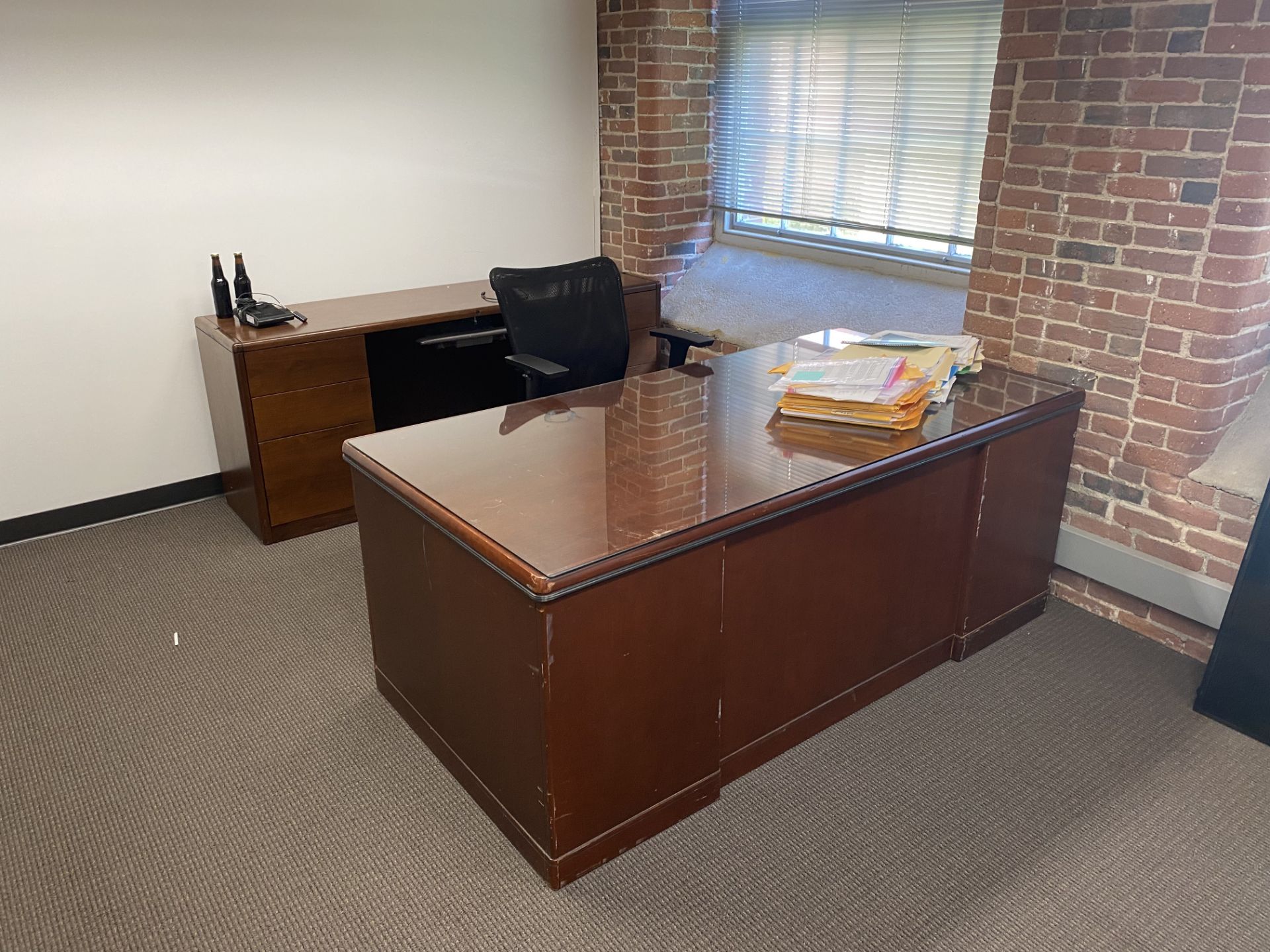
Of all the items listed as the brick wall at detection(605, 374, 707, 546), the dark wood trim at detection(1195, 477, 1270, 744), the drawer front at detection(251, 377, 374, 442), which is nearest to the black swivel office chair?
the brick wall at detection(605, 374, 707, 546)

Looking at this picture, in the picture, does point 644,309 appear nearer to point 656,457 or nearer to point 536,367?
point 536,367

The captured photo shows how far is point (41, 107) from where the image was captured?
3.01 m

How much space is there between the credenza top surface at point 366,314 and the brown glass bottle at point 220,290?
0.13ft

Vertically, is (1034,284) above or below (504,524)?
above

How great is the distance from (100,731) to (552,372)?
1544 millimetres

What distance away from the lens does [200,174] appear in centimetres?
336

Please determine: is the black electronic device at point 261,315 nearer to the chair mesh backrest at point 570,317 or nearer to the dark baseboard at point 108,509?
the dark baseboard at point 108,509

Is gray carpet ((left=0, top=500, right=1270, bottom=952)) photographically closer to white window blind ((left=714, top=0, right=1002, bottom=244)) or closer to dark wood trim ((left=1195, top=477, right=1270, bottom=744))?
dark wood trim ((left=1195, top=477, right=1270, bottom=744))

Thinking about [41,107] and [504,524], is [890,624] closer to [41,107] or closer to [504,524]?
[504,524]

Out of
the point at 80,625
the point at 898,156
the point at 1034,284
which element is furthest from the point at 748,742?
the point at 898,156

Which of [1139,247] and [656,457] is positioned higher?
[1139,247]

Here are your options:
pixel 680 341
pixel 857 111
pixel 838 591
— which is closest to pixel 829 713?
pixel 838 591

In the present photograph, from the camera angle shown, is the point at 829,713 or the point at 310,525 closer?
the point at 829,713

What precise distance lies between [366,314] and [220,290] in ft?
1.68
